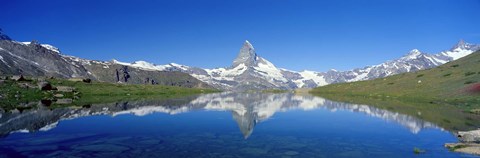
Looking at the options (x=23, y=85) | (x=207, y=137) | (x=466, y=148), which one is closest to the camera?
(x=466, y=148)

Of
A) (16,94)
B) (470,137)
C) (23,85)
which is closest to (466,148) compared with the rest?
(470,137)

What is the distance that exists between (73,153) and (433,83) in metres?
146

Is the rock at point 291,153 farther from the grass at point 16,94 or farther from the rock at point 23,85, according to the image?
the rock at point 23,85

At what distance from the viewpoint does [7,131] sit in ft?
149

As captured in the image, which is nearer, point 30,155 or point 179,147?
point 30,155

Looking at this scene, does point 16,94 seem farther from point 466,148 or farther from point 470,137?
point 466,148

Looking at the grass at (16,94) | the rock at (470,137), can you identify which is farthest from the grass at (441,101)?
the grass at (16,94)

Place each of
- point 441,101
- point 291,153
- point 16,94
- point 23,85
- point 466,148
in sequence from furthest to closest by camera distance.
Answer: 1. point 23,85
2. point 441,101
3. point 16,94
4. point 466,148
5. point 291,153

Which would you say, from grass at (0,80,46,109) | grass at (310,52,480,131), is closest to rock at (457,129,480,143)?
grass at (310,52,480,131)

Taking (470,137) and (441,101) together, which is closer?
(470,137)

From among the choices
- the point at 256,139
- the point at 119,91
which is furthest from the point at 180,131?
the point at 119,91

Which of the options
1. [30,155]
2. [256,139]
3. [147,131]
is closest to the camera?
[30,155]

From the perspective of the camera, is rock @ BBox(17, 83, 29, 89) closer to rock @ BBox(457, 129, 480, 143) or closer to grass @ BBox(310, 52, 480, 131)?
grass @ BBox(310, 52, 480, 131)

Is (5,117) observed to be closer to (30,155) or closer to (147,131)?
(147,131)
